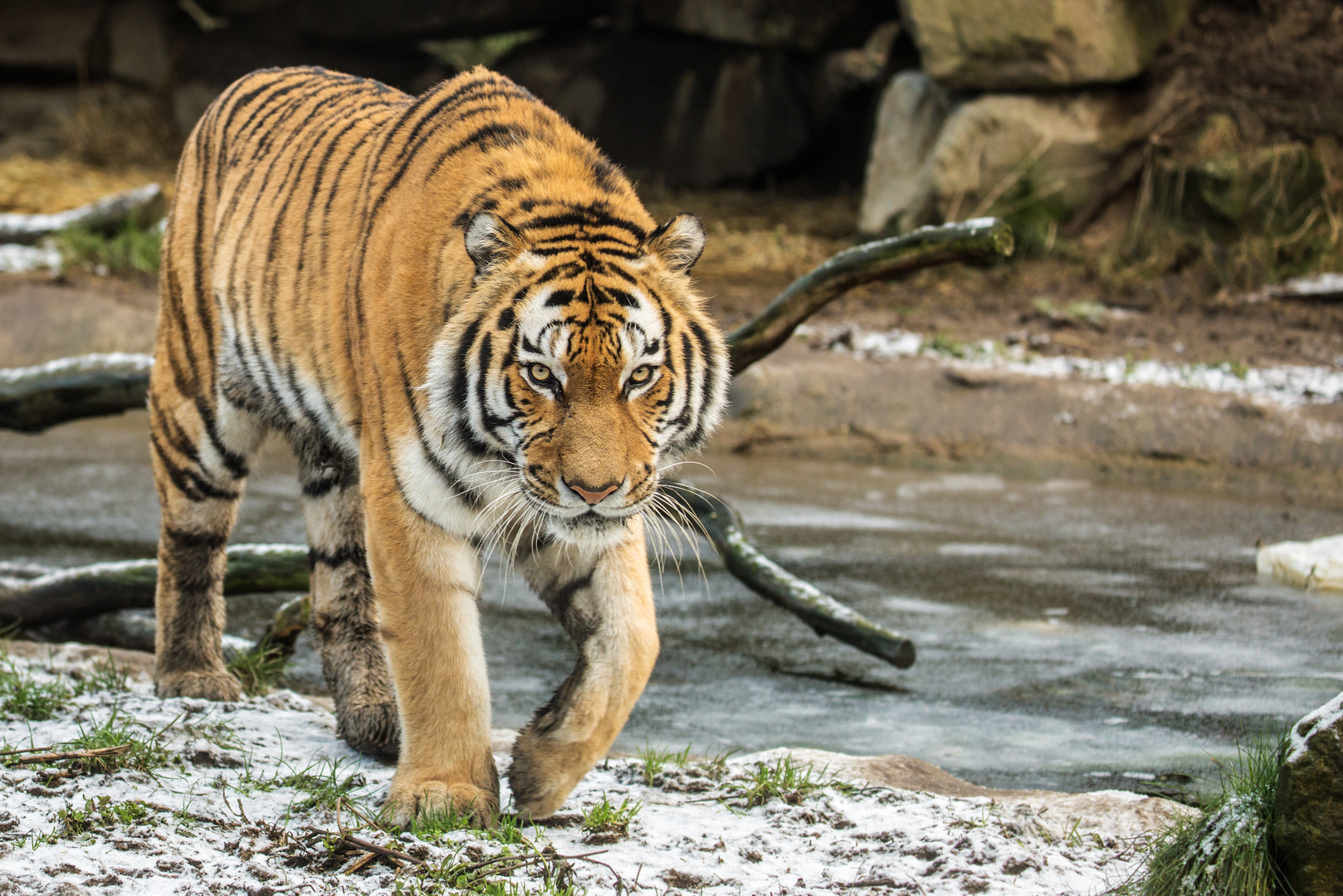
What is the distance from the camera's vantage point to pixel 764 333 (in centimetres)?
450

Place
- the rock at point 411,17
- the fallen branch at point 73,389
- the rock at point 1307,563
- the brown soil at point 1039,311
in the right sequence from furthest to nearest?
the rock at point 411,17 < the brown soil at point 1039,311 < the rock at point 1307,563 < the fallen branch at point 73,389

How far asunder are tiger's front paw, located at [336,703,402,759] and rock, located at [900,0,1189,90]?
7.36 meters

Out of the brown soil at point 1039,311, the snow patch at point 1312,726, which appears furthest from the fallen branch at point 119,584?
the brown soil at point 1039,311

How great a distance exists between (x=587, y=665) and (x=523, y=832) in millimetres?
358

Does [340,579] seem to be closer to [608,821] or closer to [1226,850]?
[608,821]

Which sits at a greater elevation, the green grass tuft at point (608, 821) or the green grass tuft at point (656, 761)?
the green grass tuft at point (608, 821)

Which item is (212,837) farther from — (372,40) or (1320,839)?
(372,40)

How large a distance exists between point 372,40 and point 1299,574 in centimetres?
1047

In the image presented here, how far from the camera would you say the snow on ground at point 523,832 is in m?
2.42

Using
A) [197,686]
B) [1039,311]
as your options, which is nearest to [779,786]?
[197,686]

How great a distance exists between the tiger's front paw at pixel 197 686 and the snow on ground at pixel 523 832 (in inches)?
10.3

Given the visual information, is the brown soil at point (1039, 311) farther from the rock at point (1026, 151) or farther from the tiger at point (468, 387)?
the tiger at point (468, 387)

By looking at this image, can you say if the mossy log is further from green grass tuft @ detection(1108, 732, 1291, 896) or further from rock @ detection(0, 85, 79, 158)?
rock @ detection(0, 85, 79, 158)

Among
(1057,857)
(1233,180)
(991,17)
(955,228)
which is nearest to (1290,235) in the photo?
(1233,180)
